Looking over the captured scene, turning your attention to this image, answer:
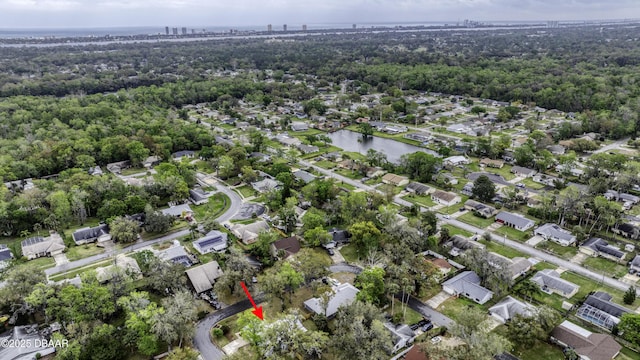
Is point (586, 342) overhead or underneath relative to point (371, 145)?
underneath

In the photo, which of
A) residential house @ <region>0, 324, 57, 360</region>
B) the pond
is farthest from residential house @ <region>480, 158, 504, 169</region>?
residential house @ <region>0, 324, 57, 360</region>

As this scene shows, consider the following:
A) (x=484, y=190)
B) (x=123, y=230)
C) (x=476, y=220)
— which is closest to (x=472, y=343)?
(x=476, y=220)

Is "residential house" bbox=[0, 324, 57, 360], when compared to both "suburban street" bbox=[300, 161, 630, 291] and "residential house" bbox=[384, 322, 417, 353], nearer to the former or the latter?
"residential house" bbox=[384, 322, 417, 353]

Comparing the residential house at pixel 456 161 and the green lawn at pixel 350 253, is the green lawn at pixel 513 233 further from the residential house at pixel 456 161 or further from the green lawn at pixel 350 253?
the residential house at pixel 456 161

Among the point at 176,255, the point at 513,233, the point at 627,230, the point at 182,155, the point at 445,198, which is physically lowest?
the point at 513,233

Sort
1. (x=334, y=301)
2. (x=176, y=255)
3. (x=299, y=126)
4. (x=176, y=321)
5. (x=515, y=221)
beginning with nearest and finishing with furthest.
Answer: (x=176, y=321) → (x=334, y=301) → (x=176, y=255) → (x=515, y=221) → (x=299, y=126)

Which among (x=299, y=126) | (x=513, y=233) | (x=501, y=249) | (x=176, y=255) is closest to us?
(x=176, y=255)

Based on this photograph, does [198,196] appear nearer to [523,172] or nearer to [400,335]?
[400,335]

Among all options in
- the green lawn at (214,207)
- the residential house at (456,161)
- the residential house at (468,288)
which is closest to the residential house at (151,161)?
the green lawn at (214,207)

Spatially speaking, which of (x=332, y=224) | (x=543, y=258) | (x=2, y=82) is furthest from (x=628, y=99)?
(x=2, y=82)

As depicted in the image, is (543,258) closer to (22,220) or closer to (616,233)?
(616,233)
